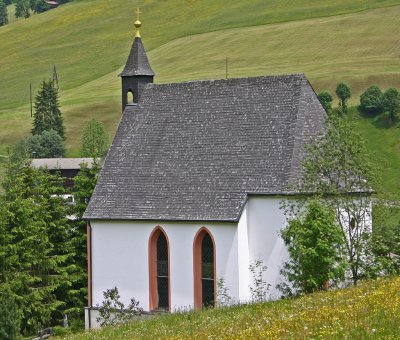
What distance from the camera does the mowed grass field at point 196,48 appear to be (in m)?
115

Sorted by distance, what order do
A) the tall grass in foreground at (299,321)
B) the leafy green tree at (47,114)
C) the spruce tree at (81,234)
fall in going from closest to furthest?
the tall grass in foreground at (299,321) < the spruce tree at (81,234) < the leafy green tree at (47,114)

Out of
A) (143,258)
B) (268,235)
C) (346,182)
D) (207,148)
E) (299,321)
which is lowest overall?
(299,321)

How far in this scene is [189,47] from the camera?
5591 inches

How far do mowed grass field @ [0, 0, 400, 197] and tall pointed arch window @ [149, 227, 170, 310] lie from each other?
55638 millimetres

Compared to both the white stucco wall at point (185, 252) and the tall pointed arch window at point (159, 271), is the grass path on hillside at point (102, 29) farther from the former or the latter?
the tall pointed arch window at point (159, 271)

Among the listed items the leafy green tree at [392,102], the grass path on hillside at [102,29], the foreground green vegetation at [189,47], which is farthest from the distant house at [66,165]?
the grass path on hillside at [102,29]

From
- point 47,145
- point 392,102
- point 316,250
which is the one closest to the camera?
point 316,250

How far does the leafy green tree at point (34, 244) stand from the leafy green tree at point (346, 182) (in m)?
13.7

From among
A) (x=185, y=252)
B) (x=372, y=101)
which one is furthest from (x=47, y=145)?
(x=185, y=252)

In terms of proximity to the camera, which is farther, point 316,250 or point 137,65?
point 137,65

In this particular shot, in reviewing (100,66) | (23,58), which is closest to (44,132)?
(100,66)

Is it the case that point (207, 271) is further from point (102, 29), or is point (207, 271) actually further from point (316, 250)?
point (102, 29)

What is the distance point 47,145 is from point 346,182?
81724 millimetres

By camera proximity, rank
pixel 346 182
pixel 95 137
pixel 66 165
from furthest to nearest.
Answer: pixel 95 137
pixel 66 165
pixel 346 182
